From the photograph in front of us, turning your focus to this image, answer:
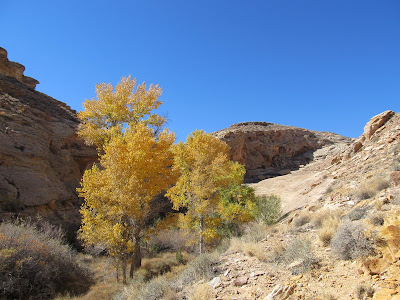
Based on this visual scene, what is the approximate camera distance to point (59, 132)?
72.2 ft

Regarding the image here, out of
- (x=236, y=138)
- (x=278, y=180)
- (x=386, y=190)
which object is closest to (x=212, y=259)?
(x=386, y=190)

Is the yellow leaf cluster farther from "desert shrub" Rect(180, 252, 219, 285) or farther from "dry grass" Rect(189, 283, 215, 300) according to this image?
"dry grass" Rect(189, 283, 215, 300)

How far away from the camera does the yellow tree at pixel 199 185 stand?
14.8 metres

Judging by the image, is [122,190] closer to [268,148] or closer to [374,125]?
[374,125]

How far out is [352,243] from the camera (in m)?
5.48

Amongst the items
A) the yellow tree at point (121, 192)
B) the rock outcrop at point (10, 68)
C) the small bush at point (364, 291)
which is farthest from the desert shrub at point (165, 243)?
the rock outcrop at point (10, 68)

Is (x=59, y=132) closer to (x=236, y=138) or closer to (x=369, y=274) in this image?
(x=369, y=274)

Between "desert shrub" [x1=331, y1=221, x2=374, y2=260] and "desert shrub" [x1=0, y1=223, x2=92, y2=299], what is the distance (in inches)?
399

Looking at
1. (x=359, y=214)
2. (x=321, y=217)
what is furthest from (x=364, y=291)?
(x=321, y=217)

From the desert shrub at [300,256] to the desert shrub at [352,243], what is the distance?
551mm

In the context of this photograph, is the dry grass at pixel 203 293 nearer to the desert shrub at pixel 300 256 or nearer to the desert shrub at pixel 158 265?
the desert shrub at pixel 300 256

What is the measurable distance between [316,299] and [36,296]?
31.9 ft

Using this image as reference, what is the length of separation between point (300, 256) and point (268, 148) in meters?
48.1

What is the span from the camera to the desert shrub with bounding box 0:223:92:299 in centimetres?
884
